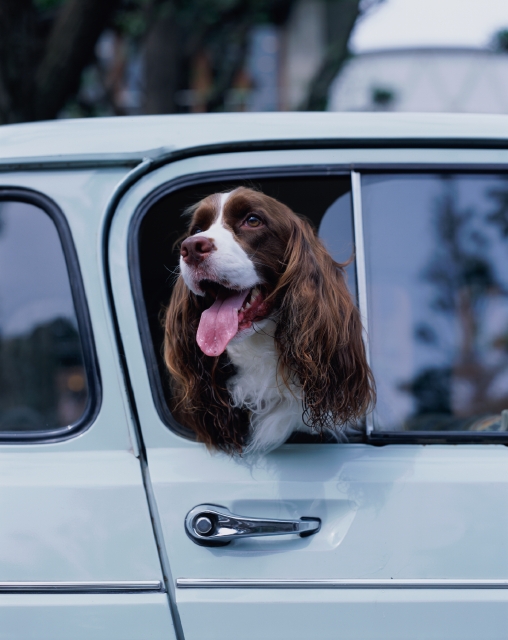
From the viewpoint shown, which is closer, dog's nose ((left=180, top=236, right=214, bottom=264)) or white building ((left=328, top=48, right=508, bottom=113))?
dog's nose ((left=180, top=236, right=214, bottom=264))

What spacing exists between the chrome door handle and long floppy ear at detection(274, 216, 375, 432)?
26cm

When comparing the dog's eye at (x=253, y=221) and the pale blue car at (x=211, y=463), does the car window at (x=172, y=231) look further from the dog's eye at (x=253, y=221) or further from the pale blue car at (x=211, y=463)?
the dog's eye at (x=253, y=221)

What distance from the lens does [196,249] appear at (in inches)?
62.0

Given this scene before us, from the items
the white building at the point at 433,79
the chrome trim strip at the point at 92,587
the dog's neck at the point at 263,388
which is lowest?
the chrome trim strip at the point at 92,587

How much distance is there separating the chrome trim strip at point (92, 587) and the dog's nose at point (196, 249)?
0.83 m

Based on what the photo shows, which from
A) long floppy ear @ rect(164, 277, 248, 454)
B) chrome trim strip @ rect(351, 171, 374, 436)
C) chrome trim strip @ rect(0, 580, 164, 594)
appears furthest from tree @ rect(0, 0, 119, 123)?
chrome trim strip @ rect(0, 580, 164, 594)

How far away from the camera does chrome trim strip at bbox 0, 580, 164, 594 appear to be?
1.52 meters

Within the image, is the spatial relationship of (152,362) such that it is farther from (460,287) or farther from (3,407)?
(460,287)

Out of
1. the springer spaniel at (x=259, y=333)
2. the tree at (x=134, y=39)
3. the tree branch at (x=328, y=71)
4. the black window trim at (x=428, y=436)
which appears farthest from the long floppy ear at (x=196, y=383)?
the tree branch at (x=328, y=71)

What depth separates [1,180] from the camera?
1.75 metres

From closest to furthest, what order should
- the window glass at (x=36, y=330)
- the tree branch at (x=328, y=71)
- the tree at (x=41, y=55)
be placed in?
the window glass at (x=36, y=330) → the tree at (x=41, y=55) → the tree branch at (x=328, y=71)

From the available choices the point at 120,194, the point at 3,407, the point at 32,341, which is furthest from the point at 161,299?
the point at 3,407

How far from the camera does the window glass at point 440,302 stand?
2047 millimetres

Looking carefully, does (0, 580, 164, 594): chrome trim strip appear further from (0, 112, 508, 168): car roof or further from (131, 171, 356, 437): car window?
(0, 112, 508, 168): car roof
